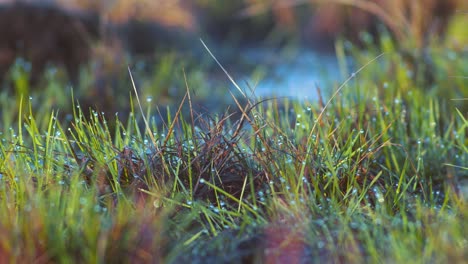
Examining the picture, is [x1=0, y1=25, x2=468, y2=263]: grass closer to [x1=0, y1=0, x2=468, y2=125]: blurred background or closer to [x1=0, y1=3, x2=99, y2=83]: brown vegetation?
[x1=0, y1=0, x2=468, y2=125]: blurred background

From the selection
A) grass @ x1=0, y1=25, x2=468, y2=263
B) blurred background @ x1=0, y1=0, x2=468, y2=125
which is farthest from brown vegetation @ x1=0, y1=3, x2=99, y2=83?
grass @ x1=0, y1=25, x2=468, y2=263

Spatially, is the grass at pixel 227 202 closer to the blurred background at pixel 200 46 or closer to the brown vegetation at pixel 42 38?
the blurred background at pixel 200 46

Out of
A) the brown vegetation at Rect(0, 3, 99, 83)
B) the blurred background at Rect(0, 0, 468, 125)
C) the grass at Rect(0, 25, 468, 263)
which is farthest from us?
the brown vegetation at Rect(0, 3, 99, 83)

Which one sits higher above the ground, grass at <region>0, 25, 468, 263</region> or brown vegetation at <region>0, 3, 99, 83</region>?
brown vegetation at <region>0, 3, 99, 83</region>

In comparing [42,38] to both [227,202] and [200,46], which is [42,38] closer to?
[200,46]

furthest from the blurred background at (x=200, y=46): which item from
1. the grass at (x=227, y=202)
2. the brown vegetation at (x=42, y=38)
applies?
the grass at (x=227, y=202)

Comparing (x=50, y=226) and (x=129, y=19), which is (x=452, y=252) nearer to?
(x=50, y=226)

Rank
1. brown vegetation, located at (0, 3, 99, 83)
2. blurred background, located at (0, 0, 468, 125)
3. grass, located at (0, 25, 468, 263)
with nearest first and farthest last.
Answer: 1. grass, located at (0, 25, 468, 263)
2. blurred background, located at (0, 0, 468, 125)
3. brown vegetation, located at (0, 3, 99, 83)

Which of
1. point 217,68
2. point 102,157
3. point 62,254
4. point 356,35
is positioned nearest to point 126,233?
point 62,254

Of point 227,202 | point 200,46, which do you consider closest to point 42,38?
point 200,46
